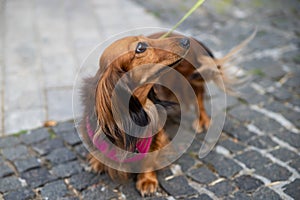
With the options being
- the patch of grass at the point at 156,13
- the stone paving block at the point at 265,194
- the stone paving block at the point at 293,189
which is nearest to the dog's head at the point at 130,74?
the stone paving block at the point at 265,194

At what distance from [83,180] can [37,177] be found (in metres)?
0.31

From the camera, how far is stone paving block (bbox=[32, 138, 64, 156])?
118 inches

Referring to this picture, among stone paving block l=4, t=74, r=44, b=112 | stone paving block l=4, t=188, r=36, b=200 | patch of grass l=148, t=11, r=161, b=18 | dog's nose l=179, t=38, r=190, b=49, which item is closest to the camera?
dog's nose l=179, t=38, r=190, b=49

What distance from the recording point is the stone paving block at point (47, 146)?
2992 millimetres

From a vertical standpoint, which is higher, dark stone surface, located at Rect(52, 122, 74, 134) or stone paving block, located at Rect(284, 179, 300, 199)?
stone paving block, located at Rect(284, 179, 300, 199)

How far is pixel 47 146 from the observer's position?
3045 millimetres

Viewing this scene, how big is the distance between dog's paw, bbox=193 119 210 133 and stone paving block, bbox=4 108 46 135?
3.99 feet

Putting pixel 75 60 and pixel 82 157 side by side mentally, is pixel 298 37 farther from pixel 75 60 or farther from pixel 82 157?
pixel 82 157

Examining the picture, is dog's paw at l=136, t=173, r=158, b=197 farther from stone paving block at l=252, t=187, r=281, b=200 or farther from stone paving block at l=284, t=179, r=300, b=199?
stone paving block at l=284, t=179, r=300, b=199

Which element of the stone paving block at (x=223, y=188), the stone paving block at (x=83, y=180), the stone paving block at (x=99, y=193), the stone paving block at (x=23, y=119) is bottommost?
the stone paving block at (x=23, y=119)

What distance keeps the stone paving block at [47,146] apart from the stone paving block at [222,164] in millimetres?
1083

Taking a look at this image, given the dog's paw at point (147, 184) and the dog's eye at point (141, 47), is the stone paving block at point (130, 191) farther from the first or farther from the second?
the dog's eye at point (141, 47)

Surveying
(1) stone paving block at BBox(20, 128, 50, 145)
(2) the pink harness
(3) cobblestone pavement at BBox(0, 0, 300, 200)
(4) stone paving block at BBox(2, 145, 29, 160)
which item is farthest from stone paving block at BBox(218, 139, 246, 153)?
(4) stone paving block at BBox(2, 145, 29, 160)

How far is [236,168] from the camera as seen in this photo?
2.86m
